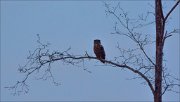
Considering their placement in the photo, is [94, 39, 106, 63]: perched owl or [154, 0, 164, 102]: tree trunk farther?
[94, 39, 106, 63]: perched owl

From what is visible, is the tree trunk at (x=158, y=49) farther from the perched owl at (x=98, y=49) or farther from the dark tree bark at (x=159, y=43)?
the perched owl at (x=98, y=49)

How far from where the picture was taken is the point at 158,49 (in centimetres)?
1120

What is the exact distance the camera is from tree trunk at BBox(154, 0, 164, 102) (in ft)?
36.1

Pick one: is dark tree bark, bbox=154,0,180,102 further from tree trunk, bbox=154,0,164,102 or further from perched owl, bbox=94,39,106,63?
perched owl, bbox=94,39,106,63

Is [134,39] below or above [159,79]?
above

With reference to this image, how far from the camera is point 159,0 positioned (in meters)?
11.4

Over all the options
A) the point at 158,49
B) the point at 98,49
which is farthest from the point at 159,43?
the point at 98,49

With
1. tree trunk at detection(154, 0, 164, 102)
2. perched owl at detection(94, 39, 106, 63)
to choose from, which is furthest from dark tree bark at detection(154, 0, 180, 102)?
perched owl at detection(94, 39, 106, 63)

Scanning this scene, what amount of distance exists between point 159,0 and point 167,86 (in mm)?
1681

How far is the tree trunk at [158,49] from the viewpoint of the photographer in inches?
433

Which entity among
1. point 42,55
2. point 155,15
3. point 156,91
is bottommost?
point 156,91

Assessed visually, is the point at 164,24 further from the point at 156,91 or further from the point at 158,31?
the point at 156,91

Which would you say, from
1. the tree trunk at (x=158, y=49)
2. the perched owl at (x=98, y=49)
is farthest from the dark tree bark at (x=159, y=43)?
the perched owl at (x=98, y=49)

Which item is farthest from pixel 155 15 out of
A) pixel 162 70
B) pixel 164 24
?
pixel 162 70
